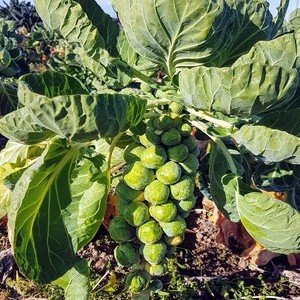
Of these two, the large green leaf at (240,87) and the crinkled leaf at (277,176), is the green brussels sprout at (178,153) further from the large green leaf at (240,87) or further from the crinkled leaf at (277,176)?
the crinkled leaf at (277,176)

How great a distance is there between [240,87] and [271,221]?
0.37 metres

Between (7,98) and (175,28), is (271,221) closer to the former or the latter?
(175,28)

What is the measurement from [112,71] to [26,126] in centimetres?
37

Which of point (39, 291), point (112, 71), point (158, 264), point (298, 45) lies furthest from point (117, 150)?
point (39, 291)

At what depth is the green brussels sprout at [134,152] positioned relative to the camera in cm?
137

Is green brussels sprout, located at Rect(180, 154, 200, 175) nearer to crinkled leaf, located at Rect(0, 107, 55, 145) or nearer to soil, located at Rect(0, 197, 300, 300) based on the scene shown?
→ crinkled leaf, located at Rect(0, 107, 55, 145)

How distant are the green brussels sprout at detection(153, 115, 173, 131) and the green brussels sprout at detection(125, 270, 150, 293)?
41cm

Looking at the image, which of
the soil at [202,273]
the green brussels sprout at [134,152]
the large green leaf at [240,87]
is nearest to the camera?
the large green leaf at [240,87]

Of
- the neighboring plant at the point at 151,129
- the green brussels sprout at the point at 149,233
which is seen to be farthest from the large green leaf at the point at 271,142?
the green brussels sprout at the point at 149,233

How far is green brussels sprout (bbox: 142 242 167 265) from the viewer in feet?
4.43

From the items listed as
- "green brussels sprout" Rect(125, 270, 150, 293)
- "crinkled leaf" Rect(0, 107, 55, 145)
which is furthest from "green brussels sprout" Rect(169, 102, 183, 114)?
"green brussels sprout" Rect(125, 270, 150, 293)

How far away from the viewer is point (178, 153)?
1.32m

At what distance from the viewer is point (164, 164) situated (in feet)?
4.34

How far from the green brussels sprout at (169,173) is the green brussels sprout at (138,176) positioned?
3cm
